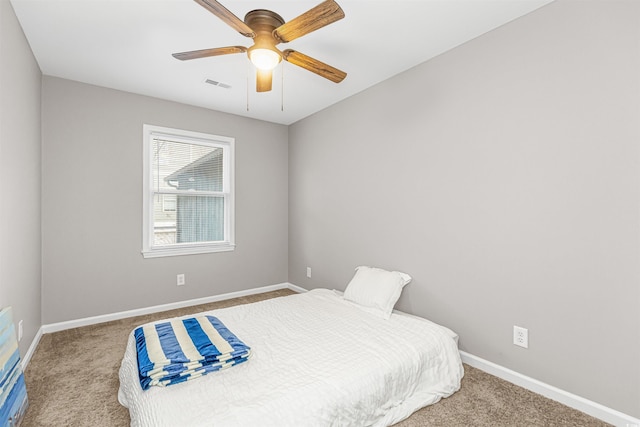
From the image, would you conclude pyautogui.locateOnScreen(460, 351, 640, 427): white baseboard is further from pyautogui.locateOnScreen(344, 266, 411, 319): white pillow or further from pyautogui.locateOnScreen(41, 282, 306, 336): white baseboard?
pyautogui.locateOnScreen(41, 282, 306, 336): white baseboard

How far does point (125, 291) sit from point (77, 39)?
2505 mm

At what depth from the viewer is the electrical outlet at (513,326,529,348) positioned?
2074 mm

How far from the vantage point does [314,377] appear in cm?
162

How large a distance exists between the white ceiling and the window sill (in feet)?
6.00

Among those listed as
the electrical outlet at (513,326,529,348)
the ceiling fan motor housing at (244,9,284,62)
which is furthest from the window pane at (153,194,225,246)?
the electrical outlet at (513,326,529,348)

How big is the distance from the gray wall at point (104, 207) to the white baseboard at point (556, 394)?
10.1 feet

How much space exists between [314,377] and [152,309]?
9.08 feet

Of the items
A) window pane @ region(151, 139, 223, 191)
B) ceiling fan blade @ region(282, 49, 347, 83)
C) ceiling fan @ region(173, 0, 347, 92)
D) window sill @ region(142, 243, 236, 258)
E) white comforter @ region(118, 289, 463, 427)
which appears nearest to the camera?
white comforter @ region(118, 289, 463, 427)

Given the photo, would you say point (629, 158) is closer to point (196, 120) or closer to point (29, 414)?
point (29, 414)

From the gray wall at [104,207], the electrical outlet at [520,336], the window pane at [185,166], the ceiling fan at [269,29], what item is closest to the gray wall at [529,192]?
the electrical outlet at [520,336]

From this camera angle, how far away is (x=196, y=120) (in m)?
3.85

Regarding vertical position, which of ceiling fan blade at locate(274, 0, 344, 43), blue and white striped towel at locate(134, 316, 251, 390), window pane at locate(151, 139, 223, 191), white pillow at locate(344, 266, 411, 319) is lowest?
blue and white striped towel at locate(134, 316, 251, 390)

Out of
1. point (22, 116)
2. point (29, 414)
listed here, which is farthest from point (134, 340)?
point (22, 116)

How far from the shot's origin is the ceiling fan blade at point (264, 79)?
207cm
